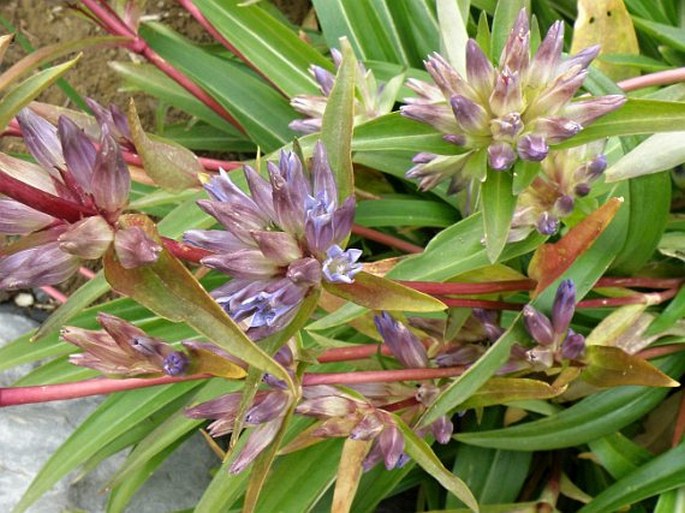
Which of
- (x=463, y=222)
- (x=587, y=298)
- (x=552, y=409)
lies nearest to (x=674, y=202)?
(x=587, y=298)

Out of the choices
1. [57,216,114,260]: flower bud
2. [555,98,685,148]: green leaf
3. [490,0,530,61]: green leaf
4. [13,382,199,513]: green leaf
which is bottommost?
[13,382,199,513]: green leaf

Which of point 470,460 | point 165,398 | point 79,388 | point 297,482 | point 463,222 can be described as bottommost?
point 470,460

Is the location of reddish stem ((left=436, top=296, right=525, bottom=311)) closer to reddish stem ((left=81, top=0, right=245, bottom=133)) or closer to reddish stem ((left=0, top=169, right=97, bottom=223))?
reddish stem ((left=0, top=169, right=97, bottom=223))

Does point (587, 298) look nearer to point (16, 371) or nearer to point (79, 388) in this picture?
point (79, 388)

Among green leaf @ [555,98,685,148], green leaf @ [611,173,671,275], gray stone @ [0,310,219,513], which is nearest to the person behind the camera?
green leaf @ [555,98,685,148]

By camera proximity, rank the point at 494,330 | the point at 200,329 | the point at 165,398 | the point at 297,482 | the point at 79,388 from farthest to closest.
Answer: the point at 165,398, the point at 297,482, the point at 494,330, the point at 79,388, the point at 200,329

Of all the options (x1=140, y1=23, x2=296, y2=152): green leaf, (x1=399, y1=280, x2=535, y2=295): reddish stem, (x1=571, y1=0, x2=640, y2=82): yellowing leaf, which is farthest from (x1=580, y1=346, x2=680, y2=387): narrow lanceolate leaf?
(x1=140, y1=23, x2=296, y2=152): green leaf

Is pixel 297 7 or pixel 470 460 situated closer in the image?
pixel 470 460
